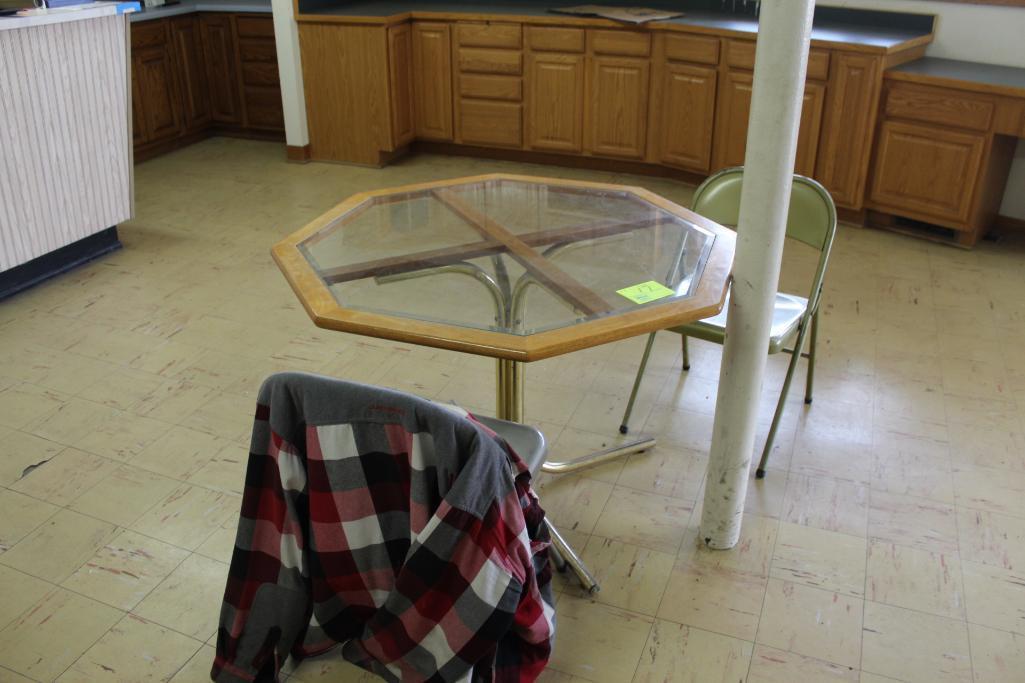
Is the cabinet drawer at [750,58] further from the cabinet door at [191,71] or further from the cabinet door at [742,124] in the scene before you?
the cabinet door at [191,71]

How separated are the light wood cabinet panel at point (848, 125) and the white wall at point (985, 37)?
571 mm

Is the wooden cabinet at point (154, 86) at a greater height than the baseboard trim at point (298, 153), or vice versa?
the wooden cabinet at point (154, 86)

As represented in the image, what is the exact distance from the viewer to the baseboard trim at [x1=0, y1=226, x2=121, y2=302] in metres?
3.64

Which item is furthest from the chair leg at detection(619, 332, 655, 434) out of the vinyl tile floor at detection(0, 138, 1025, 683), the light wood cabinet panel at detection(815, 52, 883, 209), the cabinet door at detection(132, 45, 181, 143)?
the cabinet door at detection(132, 45, 181, 143)

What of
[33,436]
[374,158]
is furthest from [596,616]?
[374,158]

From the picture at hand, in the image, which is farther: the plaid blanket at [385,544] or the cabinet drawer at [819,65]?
the cabinet drawer at [819,65]

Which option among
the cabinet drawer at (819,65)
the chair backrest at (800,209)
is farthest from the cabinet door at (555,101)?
the chair backrest at (800,209)

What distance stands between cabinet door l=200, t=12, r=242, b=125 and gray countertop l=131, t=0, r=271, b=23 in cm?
5

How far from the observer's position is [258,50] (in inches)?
220

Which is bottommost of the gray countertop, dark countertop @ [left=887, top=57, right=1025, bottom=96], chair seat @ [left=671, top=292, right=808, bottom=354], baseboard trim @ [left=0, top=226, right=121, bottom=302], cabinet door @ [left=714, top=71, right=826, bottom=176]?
baseboard trim @ [left=0, top=226, right=121, bottom=302]

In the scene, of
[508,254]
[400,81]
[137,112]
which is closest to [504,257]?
[508,254]

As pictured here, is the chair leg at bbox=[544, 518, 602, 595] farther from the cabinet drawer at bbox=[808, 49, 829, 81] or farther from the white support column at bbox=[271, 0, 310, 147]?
the white support column at bbox=[271, 0, 310, 147]

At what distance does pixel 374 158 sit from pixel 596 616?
374 cm

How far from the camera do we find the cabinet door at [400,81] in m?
5.02
